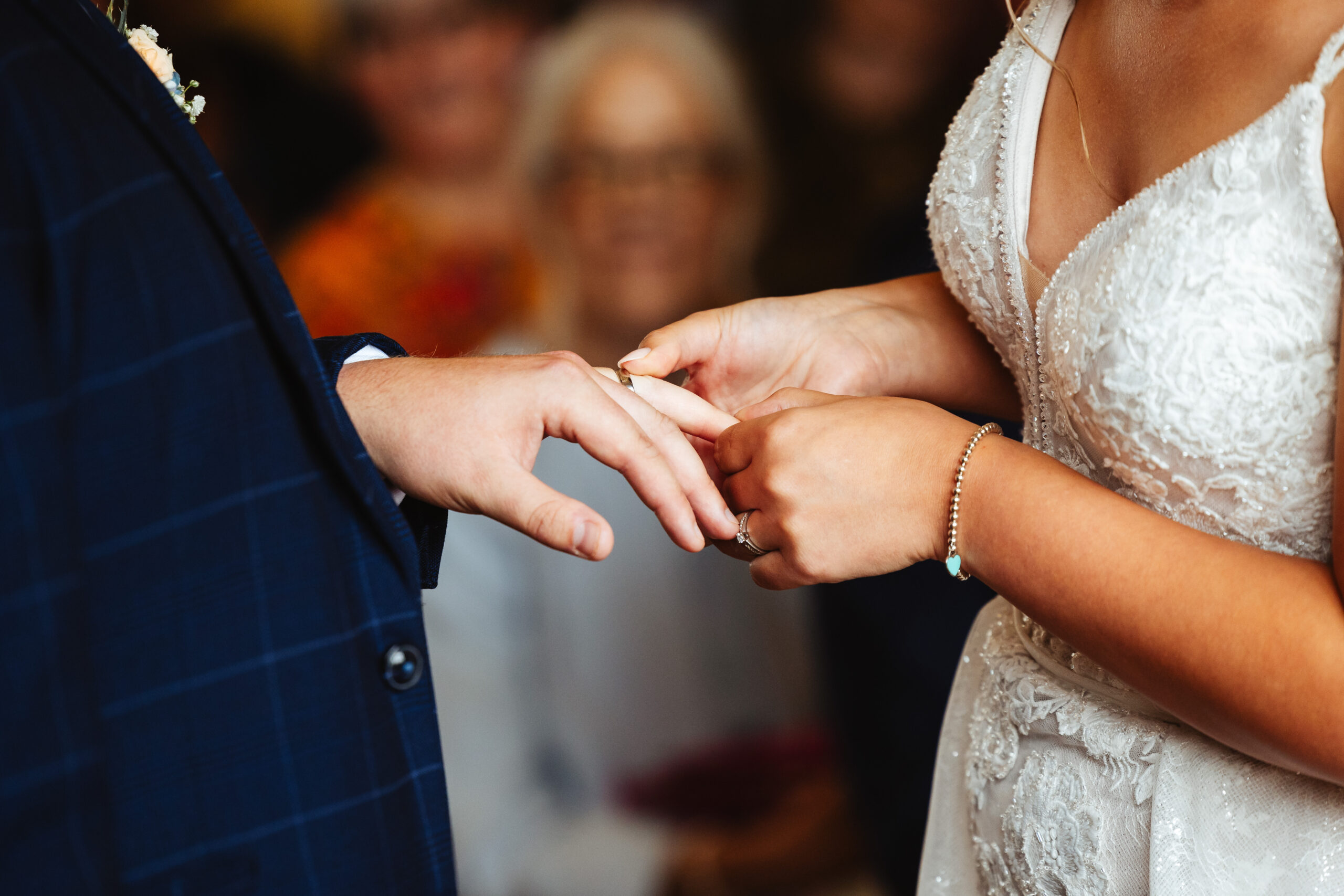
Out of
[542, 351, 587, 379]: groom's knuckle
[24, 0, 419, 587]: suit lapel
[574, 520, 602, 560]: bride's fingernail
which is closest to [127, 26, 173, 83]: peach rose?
[24, 0, 419, 587]: suit lapel

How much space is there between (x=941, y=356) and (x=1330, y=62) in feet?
1.63

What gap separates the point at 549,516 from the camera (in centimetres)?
70

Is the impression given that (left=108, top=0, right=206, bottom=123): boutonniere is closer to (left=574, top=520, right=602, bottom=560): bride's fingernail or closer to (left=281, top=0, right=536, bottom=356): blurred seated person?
(left=574, top=520, right=602, bottom=560): bride's fingernail

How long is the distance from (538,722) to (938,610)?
97 cm

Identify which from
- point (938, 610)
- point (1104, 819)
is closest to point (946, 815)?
point (1104, 819)

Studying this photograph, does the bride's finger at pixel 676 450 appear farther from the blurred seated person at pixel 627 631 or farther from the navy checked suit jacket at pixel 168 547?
the blurred seated person at pixel 627 631

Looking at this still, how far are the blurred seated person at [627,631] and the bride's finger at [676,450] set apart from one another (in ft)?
5.05

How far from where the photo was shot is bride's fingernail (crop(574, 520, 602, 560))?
68 cm

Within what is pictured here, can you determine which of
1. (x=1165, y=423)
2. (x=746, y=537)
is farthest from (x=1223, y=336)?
(x=746, y=537)

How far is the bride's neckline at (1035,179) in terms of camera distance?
0.66m

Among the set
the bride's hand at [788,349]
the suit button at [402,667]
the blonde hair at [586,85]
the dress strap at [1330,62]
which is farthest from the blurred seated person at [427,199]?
the dress strap at [1330,62]

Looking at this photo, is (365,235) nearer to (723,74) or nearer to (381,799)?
(723,74)

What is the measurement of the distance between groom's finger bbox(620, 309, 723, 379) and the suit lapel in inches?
14.2

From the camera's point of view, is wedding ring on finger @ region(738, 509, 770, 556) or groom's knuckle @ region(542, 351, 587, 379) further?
wedding ring on finger @ region(738, 509, 770, 556)
